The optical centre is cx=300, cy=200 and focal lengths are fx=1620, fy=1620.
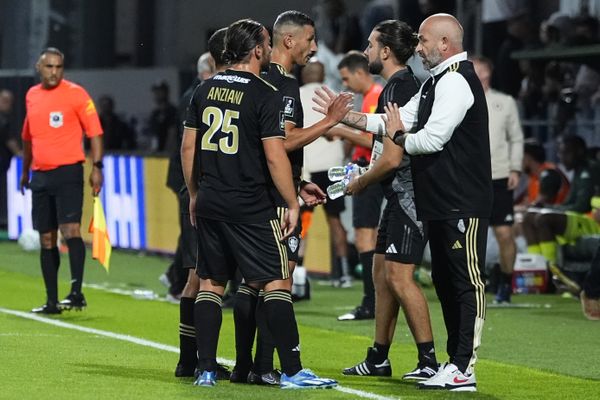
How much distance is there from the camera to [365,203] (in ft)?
45.0

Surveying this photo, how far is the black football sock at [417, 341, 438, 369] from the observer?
957cm

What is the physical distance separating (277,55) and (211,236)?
49.7 inches

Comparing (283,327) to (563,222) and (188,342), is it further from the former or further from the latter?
(563,222)

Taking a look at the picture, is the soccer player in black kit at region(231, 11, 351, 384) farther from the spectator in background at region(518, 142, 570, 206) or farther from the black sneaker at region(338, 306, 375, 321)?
the spectator in background at region(518, 142, 570, 206)

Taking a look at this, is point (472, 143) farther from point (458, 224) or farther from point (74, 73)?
point (74, 73)

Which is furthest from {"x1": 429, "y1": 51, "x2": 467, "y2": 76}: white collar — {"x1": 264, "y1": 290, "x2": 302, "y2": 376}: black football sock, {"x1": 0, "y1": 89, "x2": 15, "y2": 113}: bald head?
{"x1": 0, "y1": 89, "x2": 15, "y2": 113}: bald head

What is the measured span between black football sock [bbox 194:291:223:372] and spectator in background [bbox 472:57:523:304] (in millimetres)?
6097

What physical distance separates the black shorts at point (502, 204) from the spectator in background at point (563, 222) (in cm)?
Answer: 134

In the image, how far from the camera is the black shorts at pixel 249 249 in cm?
896

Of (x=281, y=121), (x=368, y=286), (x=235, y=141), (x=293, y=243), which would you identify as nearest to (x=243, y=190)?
(x=235, y=141)

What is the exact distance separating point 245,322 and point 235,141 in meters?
1.10

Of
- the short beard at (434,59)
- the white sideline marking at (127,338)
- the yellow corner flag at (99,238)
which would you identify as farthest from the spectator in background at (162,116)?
the short beard at (434,59)

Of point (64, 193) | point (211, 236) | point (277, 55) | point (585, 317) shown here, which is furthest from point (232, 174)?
point (585, 317)

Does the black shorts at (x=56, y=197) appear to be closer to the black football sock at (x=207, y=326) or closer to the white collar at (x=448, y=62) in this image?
the black football sock at (x=207, y=326)
